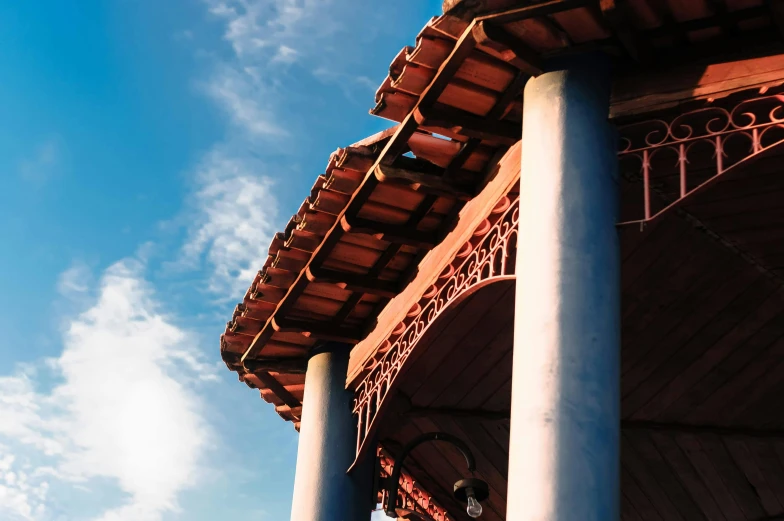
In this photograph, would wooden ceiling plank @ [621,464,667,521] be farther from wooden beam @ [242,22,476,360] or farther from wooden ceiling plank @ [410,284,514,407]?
wooden beam @ [242,22,476,360]

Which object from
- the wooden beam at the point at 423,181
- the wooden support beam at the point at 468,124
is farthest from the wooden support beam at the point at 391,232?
the wooden support beam at the point at 468,124

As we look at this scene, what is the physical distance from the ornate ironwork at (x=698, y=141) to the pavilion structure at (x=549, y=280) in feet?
0.08

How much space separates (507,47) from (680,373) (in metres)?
4.32

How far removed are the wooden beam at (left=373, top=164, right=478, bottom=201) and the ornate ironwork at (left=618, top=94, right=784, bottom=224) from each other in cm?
122

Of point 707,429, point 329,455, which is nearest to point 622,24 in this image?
point 329,455

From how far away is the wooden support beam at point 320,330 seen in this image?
10156 mm

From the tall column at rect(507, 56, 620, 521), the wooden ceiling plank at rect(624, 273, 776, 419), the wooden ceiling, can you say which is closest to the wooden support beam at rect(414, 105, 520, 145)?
the tall column at rect(507, 56, 620, 521)

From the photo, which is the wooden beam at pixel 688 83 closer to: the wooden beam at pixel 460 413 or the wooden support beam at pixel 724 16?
the wooden support beam at pixel 724 16

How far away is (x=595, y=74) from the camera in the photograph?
7.09 metres

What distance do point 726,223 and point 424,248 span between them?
2243 millimetres

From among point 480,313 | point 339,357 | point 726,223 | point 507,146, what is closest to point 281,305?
point 339,357

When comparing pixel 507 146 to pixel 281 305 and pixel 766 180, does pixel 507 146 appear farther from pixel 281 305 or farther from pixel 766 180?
pixel 281 305

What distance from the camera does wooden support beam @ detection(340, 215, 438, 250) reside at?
877cm

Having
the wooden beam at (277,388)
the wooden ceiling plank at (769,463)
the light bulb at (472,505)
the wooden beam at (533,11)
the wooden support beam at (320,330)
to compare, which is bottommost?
the light bulb at (472,505)
